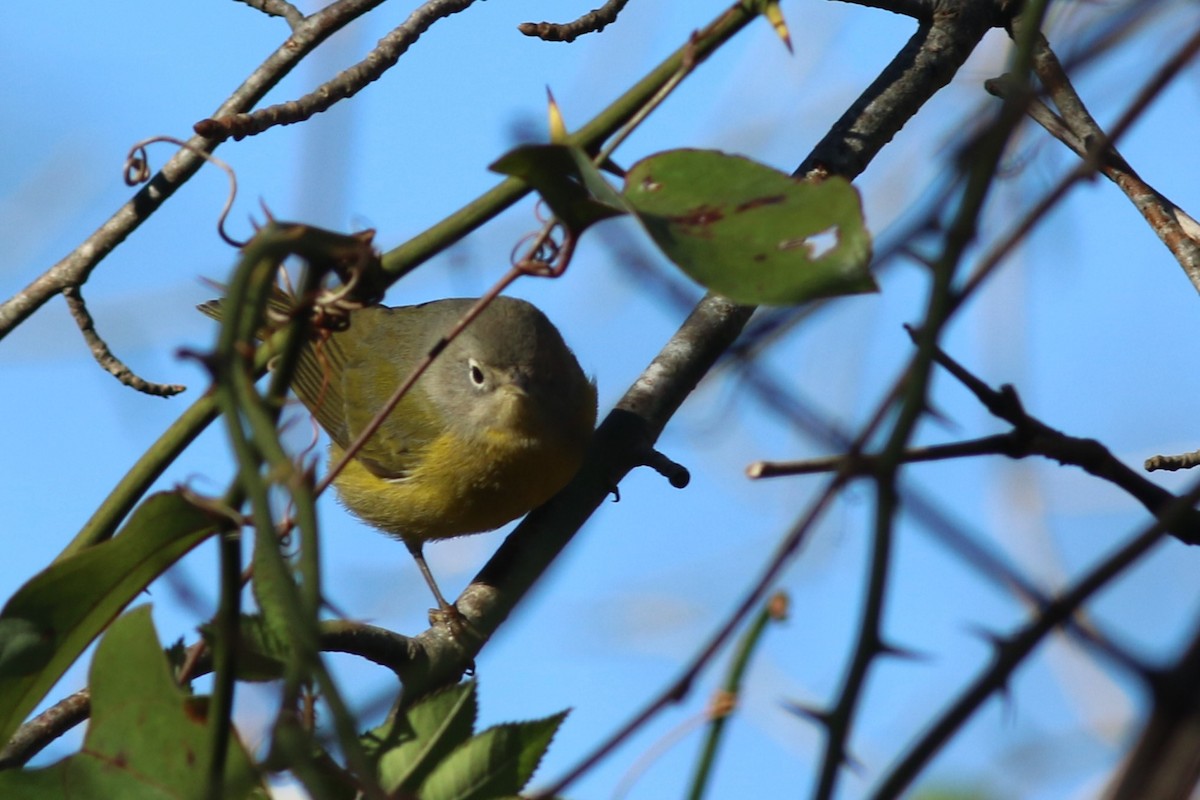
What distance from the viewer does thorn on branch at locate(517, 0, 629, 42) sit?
3.48 metres

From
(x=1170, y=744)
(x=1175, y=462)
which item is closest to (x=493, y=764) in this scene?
(x=1170, y=744)

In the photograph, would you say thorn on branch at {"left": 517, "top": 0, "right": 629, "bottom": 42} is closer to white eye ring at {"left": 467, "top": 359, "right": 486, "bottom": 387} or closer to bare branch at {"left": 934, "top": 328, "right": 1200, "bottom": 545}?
white eye ring at {"left": 467, "top": 359, "right": 486, "bottom": 387}

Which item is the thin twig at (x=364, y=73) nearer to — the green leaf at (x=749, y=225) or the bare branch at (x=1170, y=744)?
the green leaf at (x=749, y=225)

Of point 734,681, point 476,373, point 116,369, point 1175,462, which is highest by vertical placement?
point 476,373

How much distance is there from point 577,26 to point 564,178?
2.24 meters

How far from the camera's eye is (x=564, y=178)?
1465 millimetres

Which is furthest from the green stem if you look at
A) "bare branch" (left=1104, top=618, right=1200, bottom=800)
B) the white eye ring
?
the white eye ring

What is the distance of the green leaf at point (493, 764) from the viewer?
5.80 ft

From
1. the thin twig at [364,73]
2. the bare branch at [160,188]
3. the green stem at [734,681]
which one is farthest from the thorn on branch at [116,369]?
the green stem at [734,681]

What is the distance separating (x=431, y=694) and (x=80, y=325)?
212 cm

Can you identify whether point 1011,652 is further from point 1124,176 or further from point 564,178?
point 1124,176

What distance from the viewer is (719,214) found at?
5.12 feet

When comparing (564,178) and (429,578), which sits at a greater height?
(429,578)

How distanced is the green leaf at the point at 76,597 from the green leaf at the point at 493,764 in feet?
1.46
